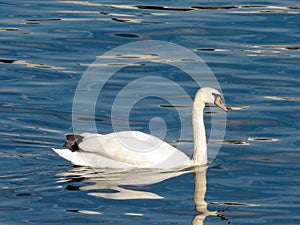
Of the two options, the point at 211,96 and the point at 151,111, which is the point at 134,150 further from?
the point at 151,111

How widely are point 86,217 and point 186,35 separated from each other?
10059mm

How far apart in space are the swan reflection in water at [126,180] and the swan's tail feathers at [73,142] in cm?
27

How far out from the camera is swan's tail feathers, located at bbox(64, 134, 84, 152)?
44.3ft

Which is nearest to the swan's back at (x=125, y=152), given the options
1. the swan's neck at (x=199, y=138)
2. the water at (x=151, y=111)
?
the water at (x=151, y=111)

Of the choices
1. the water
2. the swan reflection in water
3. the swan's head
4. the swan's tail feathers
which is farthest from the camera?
the swan's head

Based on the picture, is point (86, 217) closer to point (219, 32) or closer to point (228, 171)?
point (228, 171)

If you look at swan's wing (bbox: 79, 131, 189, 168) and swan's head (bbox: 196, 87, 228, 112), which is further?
swan's head (bbox: 196, 87, 228, 112)

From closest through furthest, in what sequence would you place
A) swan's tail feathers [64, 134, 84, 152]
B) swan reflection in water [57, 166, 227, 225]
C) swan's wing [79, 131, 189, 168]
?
1. swan reflection in water [57, 166, 227, 225]
2. swan's wing [79, 131, 189, 168]
3. swan's tail feathers [64, 134, 84, 152]

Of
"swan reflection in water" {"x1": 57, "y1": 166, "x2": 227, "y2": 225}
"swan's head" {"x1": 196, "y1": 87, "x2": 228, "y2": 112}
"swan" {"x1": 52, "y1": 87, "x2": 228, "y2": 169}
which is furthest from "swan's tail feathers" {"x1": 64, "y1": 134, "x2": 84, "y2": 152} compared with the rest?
"swan's head" {"x1": 196, "y1": 87, "x2": 228, "y2": 112}

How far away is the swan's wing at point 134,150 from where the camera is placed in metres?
13.4

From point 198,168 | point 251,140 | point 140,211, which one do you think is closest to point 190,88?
point 251,140

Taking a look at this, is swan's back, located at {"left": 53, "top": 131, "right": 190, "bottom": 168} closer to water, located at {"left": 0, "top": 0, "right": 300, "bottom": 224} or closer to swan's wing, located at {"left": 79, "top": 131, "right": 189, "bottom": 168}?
swan's wing, located at {"left": 79, "top": 131, "right": 189, "bottom": 168}

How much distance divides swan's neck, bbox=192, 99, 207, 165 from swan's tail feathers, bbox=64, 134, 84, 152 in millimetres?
1520

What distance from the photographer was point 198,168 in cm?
1368
